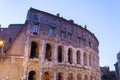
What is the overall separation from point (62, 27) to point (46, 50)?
178 inches

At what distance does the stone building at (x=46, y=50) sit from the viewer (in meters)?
22.8

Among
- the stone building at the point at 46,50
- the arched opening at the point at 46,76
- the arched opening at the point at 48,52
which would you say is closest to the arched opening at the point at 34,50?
the stone building at the point at 46,50

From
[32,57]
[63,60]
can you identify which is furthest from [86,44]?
[32,57]

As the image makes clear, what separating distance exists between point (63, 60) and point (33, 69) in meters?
5.09

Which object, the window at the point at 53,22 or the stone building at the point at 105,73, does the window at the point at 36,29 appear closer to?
the window at the point at 53,22

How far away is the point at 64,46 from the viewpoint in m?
27.0

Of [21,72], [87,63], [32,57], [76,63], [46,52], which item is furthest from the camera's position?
[87,63]

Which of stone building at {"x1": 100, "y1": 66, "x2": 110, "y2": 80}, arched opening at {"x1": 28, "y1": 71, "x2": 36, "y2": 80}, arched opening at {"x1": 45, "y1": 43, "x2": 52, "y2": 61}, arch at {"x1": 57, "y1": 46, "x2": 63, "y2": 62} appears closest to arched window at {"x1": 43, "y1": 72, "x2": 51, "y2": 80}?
arched opening at {"x1": 28, "y1": 71, "x2": 36, "y2": 80}

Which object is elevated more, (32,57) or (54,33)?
(54,33)

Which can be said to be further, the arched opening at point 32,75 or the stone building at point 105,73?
the stone building at point 105,73

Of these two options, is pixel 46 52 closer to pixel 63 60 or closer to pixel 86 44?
pixel 63 60

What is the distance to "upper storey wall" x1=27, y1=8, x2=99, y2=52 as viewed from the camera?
83.5ft

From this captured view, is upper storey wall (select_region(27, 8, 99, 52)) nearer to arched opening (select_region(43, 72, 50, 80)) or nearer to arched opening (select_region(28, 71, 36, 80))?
arched opening (select_region(43, 72, 50, 80))

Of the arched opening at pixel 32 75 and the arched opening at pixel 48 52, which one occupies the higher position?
the arched opening at pixel 48 52
